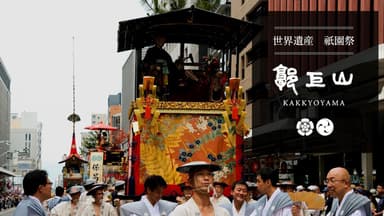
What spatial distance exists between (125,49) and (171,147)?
321 centimetres

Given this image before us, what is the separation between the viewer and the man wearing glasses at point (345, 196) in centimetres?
774

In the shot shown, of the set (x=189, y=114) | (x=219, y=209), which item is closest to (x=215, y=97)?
(x=189, y=114)

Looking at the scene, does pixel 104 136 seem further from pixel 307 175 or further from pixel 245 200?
pixel 245 200

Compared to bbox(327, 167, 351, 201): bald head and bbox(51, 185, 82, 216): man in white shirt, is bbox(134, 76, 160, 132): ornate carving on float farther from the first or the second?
bbox(327, 167, 351, 201): bald head

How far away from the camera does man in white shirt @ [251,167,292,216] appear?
9406 millimetres

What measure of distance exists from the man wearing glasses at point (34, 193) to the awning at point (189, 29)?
23.7 feet

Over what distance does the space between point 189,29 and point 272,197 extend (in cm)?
642

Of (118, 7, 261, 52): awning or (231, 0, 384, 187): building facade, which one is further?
(231, 0, 384, 187): building facade

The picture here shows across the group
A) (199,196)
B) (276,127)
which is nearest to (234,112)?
(199,196)

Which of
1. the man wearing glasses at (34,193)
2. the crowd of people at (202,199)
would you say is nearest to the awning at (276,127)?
the crowd of people at (202,199)

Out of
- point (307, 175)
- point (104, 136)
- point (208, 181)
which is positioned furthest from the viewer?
point (307, 175)

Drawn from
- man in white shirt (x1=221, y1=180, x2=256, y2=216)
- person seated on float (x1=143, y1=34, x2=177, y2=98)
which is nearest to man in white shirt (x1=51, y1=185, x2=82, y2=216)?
man in white shirt (x1=221, y1=180, x2=256, y2=216)

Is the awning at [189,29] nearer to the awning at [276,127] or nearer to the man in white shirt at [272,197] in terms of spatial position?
the man in white shirt at [272,197]

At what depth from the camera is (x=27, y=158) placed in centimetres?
17200
